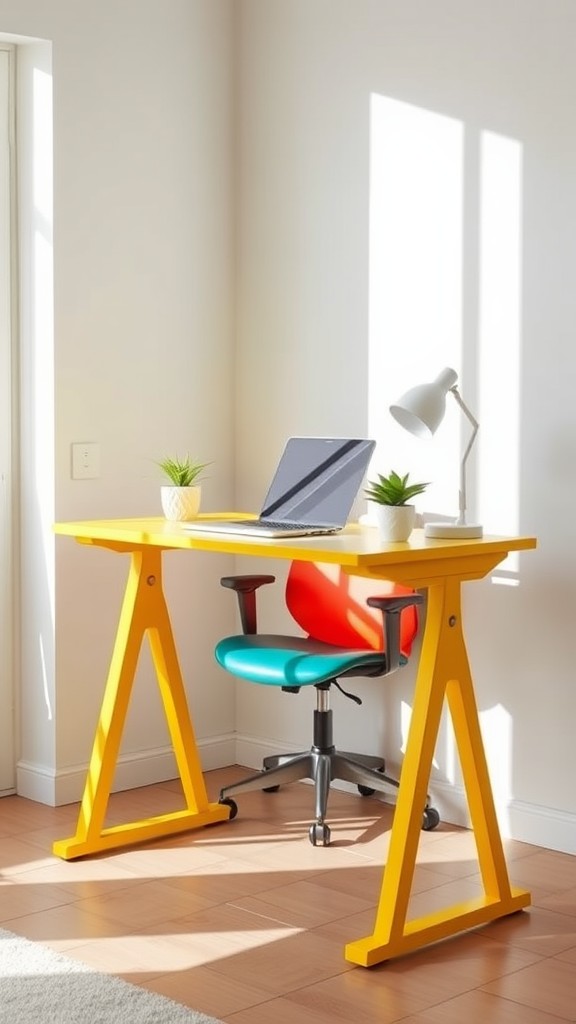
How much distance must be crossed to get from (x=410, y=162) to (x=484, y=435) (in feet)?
2.60

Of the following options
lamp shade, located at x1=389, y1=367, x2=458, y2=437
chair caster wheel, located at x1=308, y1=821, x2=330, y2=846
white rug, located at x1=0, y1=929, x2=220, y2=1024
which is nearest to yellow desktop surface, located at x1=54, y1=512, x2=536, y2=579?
lamp shade, located at x1=389, y1=367, x2=458, y2=437

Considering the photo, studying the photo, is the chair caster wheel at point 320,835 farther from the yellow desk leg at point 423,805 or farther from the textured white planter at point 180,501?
the textured white planter at point 180,501

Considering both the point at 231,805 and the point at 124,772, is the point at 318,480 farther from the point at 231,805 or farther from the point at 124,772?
the point at 124,772

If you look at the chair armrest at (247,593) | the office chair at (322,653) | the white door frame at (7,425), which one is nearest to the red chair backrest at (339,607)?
the office chair at (322,653)

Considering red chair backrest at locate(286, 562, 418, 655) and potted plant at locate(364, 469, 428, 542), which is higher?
potted plant at locate(364, 469, 428, 542)

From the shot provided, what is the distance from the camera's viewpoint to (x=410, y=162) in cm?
386

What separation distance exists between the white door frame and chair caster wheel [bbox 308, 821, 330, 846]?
99cm

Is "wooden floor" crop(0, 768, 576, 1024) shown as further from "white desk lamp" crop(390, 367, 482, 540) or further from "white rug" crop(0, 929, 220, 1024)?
"white desk lamp" crop(390, 367, 482, 540)

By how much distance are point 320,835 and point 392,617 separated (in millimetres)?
622

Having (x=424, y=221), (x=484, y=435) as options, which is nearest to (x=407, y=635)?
(x=484, y=435)

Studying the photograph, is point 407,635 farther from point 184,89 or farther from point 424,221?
point 184,89

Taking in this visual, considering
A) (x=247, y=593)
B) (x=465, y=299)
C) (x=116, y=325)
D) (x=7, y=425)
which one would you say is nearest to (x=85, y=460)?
(x=7, y=425)

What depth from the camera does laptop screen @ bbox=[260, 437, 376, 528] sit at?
3490 millimetres

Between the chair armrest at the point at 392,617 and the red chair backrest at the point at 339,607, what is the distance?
0.74ft
